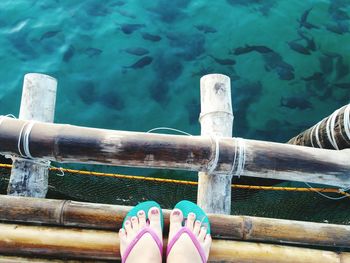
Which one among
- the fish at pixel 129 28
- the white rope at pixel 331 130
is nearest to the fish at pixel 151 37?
the fish at pixel 129 28

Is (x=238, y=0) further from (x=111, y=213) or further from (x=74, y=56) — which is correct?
(x=111, y=213)

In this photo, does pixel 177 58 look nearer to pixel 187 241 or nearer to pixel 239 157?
pixel 239 157

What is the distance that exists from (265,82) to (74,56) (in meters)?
3.00

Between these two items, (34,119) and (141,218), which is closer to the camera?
(141,218)

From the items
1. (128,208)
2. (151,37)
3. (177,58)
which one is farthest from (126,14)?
(128,208)

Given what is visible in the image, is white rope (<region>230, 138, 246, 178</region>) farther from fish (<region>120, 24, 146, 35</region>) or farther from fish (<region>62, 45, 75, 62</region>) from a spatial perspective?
fish (<region>120, 24, 146, 35</region>)

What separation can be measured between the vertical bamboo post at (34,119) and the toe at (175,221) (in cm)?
112

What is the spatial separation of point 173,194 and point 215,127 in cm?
103

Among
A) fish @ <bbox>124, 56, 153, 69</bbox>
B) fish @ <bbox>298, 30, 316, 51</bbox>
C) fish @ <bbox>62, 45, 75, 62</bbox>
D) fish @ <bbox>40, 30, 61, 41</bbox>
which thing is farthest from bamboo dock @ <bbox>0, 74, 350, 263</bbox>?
fish @ <bbox>40, 30, 61, 41</bbox>

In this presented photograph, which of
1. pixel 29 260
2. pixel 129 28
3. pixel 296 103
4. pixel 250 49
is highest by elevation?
pixel 129 28

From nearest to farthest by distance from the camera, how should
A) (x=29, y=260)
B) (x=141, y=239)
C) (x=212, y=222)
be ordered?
1. (x=29, y=260)
2. (x=141, y=239)
3. (x=212, y=222)

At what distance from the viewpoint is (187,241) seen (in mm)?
2416

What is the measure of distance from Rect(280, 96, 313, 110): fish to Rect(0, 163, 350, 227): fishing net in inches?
69.6

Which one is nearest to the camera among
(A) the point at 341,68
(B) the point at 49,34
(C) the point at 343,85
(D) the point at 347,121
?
(D) the point at 347,121
